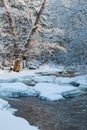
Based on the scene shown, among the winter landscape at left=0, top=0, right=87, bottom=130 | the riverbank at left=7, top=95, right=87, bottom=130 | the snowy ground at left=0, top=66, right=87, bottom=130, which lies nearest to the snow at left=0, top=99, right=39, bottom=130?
the winter landscape at left=0, top=0, right=87, bottom=130

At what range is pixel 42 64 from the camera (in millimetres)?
29078

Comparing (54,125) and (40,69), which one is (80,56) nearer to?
(54,125)

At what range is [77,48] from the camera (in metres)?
16.2

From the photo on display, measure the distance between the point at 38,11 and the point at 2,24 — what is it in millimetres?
2709

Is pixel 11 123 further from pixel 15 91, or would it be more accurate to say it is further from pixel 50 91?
pixel 15 91

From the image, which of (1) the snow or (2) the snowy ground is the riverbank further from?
(1) the snow

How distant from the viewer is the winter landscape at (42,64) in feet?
41.9

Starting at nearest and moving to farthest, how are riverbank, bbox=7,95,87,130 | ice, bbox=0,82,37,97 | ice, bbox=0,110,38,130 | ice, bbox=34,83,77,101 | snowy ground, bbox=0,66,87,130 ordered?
ice, bbox=0,110,38,130
riverbank, bbox=7,95,87,130
ice, bbox=34,83,77,101
snowy ground, bbox=0,66,87,130
ice, bbox=0,82,37,97

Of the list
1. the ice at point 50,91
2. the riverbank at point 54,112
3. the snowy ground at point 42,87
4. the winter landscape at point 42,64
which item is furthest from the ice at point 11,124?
the ice at point 50,91

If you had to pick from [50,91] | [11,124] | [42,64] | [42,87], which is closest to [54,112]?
[50,91]

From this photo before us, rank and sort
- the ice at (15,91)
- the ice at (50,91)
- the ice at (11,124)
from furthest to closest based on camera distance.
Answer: the ice at (15,91)
the ice at (50,91)
the ice at (11,124)

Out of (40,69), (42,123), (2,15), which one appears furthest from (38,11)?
(42,123)

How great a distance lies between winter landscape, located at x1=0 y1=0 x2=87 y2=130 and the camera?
41.9ft

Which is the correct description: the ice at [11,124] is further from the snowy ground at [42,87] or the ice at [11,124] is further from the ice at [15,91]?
the ice at [15,91]
